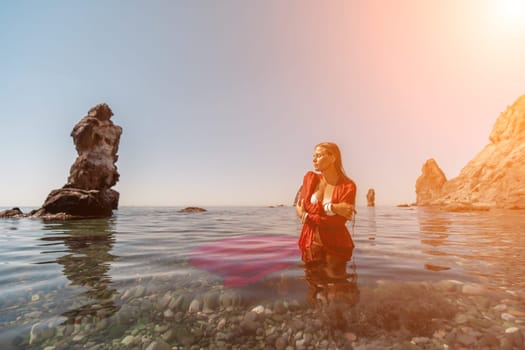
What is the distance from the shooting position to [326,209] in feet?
15.4

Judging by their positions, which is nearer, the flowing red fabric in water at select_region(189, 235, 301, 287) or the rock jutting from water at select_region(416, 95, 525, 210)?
the flowing red fabric in water at select_region(189, 235, 301, 287)

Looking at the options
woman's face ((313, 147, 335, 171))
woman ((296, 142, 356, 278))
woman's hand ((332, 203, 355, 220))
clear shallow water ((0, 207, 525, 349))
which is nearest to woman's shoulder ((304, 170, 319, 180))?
woman ((296, 142, 356, 278))

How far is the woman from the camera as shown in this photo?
475 centimetres

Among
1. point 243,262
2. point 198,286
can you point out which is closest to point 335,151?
point 243,262

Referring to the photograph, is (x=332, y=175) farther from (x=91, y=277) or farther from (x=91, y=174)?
(x=91, y=174)

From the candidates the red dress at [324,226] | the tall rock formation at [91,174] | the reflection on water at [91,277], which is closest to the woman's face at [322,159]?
the red dress at [324,226]

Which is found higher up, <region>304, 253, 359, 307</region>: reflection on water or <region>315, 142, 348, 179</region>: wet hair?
<region>315, 142, 348, 179</region>: wet hair

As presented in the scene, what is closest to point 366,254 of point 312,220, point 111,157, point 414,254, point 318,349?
point 414,254

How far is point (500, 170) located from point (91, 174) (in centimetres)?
9811

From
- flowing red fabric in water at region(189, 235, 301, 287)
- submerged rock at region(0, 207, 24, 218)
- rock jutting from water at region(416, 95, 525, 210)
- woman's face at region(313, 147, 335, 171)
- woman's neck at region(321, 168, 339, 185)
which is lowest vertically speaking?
submerged rock at region(0, 207, 24, 218)

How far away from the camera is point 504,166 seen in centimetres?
6844

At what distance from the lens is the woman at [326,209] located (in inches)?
187

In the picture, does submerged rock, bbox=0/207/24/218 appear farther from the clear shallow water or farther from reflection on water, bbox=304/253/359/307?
reflection on water, bbox=304/253/359/307

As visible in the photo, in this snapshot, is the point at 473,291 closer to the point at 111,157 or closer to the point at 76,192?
the point at 76,192
